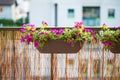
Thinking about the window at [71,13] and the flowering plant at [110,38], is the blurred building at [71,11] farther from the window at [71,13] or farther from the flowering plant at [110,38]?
the flowering plant at [110,38]

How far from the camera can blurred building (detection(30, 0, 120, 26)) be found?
1051 inches

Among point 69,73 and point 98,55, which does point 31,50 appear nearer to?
point 69,73

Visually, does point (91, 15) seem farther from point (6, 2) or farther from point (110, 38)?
point (110, 38)

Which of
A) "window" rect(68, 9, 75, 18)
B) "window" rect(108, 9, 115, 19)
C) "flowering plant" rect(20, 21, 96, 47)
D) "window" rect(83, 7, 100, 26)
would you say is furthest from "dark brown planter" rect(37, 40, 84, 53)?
"window" rect(83, 7, 100, 26)

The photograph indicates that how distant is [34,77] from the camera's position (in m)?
3.24

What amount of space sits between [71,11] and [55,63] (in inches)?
962

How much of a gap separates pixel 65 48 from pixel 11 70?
64 cm

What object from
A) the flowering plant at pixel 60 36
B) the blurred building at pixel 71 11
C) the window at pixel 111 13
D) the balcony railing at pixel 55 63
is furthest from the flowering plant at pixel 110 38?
the window at pixel 111 13

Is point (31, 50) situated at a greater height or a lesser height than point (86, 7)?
lesser

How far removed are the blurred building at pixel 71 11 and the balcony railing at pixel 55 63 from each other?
22933 millimetres

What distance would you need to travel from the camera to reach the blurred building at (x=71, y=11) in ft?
87.6

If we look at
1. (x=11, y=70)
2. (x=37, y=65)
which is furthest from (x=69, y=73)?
(x=11, y=70)

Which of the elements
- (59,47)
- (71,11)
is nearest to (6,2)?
(71,11)

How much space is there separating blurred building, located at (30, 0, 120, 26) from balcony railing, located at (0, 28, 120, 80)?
2293cm
